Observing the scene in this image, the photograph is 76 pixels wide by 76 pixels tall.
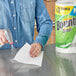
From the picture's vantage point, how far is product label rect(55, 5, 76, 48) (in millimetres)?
1146

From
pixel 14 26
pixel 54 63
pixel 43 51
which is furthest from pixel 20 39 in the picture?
pixel 54 63

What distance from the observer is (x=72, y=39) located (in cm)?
119

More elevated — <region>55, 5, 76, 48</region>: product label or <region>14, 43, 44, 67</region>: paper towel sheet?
<region>55, 5, 76, 48</region>: product label

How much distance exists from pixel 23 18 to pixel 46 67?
2.03 feet

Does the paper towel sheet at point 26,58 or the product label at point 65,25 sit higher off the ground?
the product label at point 65,25

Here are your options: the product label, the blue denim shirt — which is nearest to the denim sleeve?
the blue denim shirt

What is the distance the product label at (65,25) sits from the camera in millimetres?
1146

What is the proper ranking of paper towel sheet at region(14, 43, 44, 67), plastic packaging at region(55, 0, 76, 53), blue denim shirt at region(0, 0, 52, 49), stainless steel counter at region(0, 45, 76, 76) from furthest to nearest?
1. blue denim shirt at region(0, 0, 52, 49)
2. plastic packaging at region(55, 0, 76, 53)
3. paper towel sheet at region(14, 43, 44, 67)
4. stainless steel counter at region(0, 45, 76, 76)

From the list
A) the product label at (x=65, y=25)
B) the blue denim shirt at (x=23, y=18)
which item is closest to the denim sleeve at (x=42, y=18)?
the blue denim shirt at (x=23, y=18)

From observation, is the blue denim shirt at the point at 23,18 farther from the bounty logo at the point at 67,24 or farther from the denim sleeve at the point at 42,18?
the bounty logo at the point at 67,24

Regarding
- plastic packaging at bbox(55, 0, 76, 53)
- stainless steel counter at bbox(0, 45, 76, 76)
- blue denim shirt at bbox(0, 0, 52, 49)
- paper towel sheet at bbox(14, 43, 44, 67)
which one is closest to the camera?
stainless steel counter at bbox(0, 45, 76, 76)

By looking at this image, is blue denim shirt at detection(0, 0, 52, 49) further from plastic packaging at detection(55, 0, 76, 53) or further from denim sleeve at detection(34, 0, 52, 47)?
plastic packaging at detection(55, 0, 76, 53)

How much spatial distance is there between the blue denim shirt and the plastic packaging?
0.21 metres

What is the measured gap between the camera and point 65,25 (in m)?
1.17
